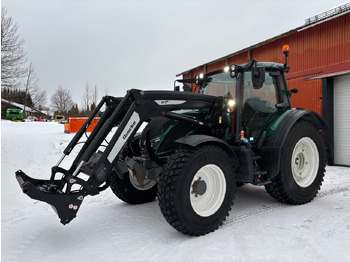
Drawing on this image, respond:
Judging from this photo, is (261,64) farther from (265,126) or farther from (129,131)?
(129,131)

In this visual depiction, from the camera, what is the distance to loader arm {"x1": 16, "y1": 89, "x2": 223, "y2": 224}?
2.95m

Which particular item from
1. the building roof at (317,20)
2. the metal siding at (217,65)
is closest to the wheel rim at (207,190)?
the building roof at (317,20)

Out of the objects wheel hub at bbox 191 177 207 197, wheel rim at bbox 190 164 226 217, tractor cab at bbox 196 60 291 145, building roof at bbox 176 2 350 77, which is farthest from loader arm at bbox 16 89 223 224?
building roof at bbox 176 2 350 77

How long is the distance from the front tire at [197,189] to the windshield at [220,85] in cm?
114

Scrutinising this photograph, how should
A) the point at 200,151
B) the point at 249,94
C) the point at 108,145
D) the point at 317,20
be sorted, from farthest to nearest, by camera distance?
the point at 317,20, the point at 249,94, the point at 200,151, the point at 108,145

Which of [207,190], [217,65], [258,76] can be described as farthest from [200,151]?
[217,65]

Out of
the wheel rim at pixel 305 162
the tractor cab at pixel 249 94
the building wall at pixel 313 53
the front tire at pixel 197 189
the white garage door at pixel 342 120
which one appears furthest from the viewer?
the white garage door at pixel 342 120

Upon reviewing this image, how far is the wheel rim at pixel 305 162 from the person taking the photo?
461 cm

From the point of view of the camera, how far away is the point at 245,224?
3.60m

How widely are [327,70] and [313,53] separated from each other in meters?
0.80

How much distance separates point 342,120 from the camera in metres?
8.47

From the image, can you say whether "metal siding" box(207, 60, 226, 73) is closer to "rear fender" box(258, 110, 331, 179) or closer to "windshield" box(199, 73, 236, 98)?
"windshield" box(199, 73, 236, 98)

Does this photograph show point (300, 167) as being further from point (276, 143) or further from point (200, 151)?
point (200, 151)

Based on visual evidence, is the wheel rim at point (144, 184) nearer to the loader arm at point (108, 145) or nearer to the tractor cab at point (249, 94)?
the loader arm at point (108, 145)
